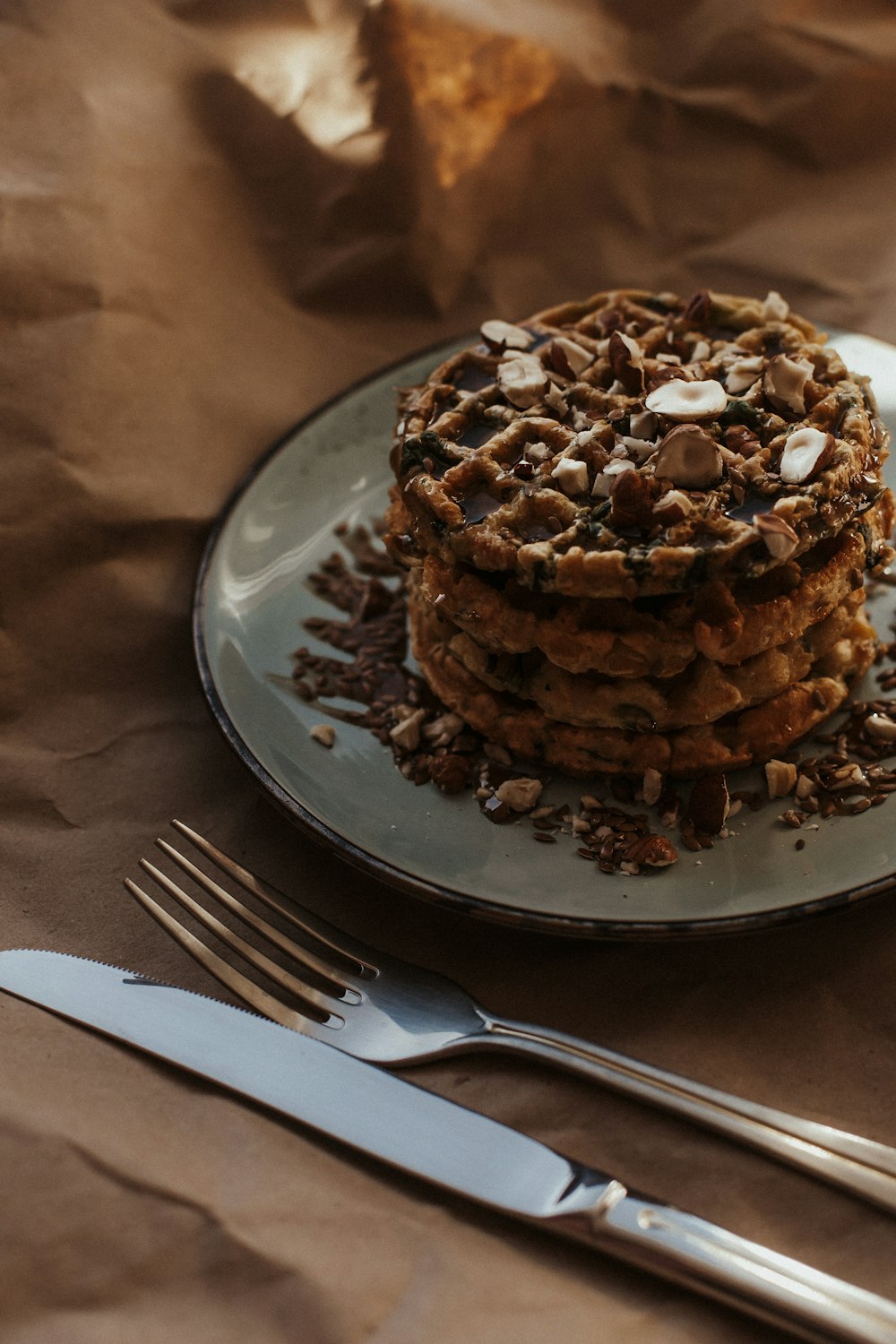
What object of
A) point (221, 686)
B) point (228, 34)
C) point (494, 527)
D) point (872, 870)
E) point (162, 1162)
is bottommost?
point (162, 1162)

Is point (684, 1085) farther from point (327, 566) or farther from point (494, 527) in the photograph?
point (327, 566)

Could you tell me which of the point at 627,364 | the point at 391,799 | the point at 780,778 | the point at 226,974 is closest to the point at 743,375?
the point at 627,364

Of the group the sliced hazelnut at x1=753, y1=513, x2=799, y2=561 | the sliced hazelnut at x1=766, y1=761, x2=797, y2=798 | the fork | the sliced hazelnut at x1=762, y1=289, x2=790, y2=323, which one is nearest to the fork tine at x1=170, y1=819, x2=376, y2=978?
the fork

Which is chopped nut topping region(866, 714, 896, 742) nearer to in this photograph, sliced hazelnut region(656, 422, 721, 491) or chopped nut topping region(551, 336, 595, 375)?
sliced hazelnut region(656, 422, 721, 491)

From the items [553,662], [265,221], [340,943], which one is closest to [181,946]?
[340,943]

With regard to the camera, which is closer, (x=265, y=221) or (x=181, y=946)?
(x=181, y=946)

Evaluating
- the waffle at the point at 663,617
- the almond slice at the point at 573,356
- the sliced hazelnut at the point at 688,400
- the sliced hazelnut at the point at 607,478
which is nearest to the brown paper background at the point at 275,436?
the waffle at the point at 663,617
